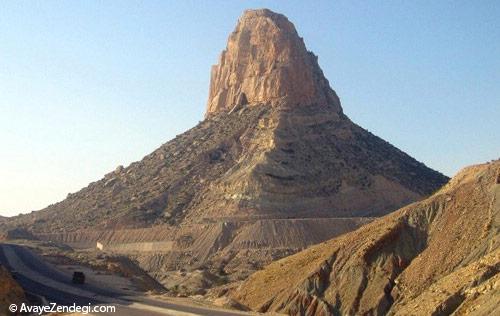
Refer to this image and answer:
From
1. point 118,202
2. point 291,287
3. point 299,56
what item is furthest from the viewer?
point 299,56

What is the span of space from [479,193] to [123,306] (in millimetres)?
19496

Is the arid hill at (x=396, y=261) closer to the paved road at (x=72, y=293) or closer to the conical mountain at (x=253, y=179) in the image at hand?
the paved road at (x=72, y=293)

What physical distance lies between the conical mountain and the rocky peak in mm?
228

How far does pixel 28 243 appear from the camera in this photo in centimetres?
8844

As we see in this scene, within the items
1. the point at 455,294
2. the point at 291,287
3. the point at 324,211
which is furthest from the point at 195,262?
the point at 455,294

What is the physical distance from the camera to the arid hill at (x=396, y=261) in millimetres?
35375

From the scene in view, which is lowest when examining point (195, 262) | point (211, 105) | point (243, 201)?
point (195, 262)

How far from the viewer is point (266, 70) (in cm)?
12581

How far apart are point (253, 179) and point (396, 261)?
203ft

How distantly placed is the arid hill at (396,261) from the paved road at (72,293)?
24.2ft

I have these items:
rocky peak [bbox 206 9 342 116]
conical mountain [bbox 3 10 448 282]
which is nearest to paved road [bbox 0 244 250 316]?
conical mountain [bbox 3 10 448 282]

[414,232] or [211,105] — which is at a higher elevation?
[211,105]

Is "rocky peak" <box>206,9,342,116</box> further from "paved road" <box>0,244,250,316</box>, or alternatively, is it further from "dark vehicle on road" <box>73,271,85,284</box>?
"dark vehicle on road" <box>73,271,85,284</box>

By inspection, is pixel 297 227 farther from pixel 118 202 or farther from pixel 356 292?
pixel 356 292
